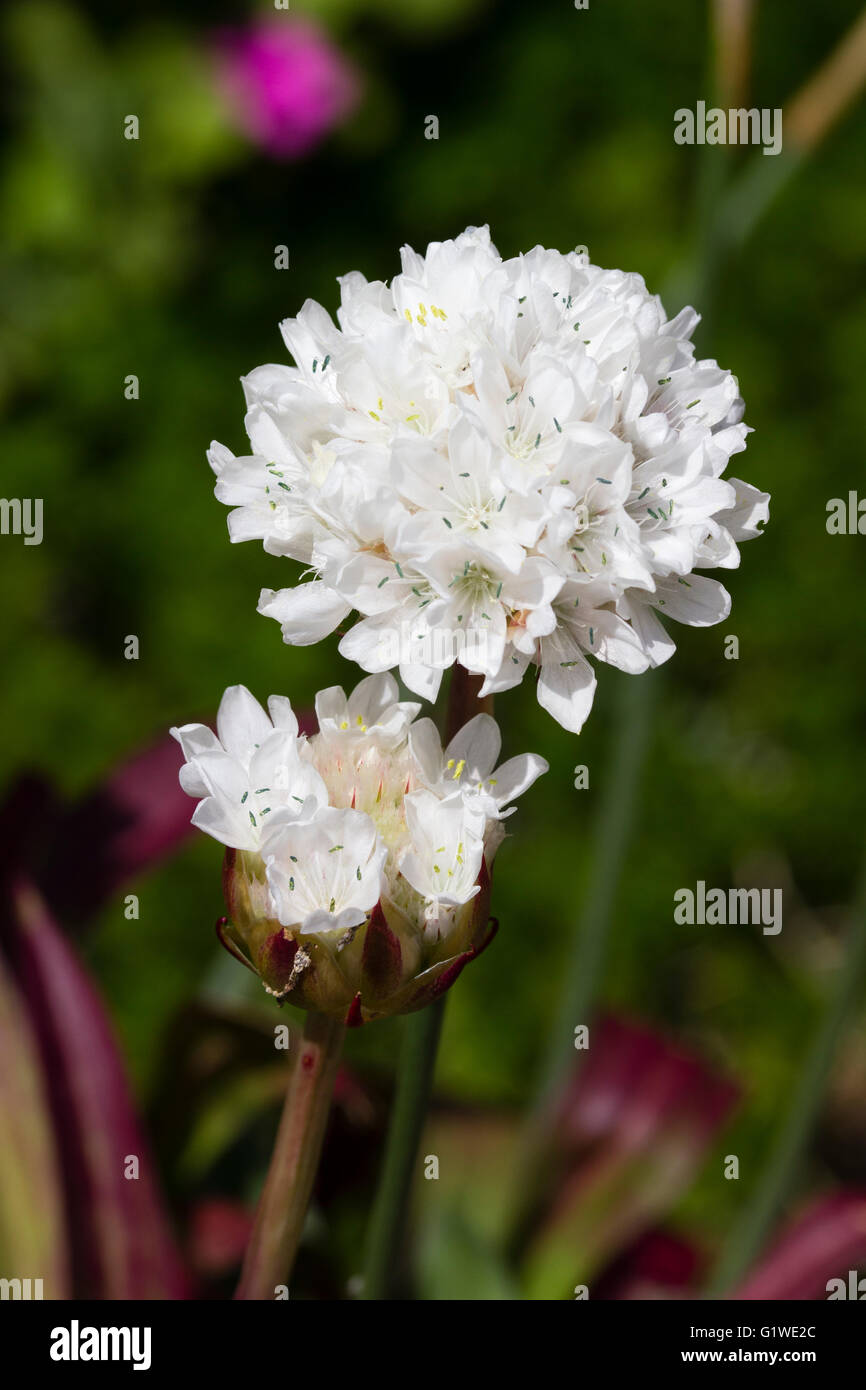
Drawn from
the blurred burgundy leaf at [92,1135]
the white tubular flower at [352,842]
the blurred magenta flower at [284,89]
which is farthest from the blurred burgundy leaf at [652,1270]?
the blurred magenta flower at [284,89]

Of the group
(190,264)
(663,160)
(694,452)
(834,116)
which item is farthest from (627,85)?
(694,452)

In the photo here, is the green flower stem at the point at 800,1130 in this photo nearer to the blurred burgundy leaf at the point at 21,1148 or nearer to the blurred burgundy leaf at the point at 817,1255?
the blurred burgundy leaf at the point at 817,1255

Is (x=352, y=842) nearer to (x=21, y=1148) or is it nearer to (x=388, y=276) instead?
(x=21, y=1148)

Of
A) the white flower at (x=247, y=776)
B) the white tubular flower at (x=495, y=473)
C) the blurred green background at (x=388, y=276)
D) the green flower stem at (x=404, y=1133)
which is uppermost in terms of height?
the blurred green background at (x=388, y=276)

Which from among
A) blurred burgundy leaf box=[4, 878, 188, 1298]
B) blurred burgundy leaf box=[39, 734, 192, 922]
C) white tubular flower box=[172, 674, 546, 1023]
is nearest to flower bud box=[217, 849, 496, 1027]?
white tubular flower box=[172, 674, 546, 1023]

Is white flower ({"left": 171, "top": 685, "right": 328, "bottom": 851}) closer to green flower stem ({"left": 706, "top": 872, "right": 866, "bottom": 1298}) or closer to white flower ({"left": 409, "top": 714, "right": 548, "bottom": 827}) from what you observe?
white flower ({"left": 409, "top": 714, "right": 548, "bottom": 827})
